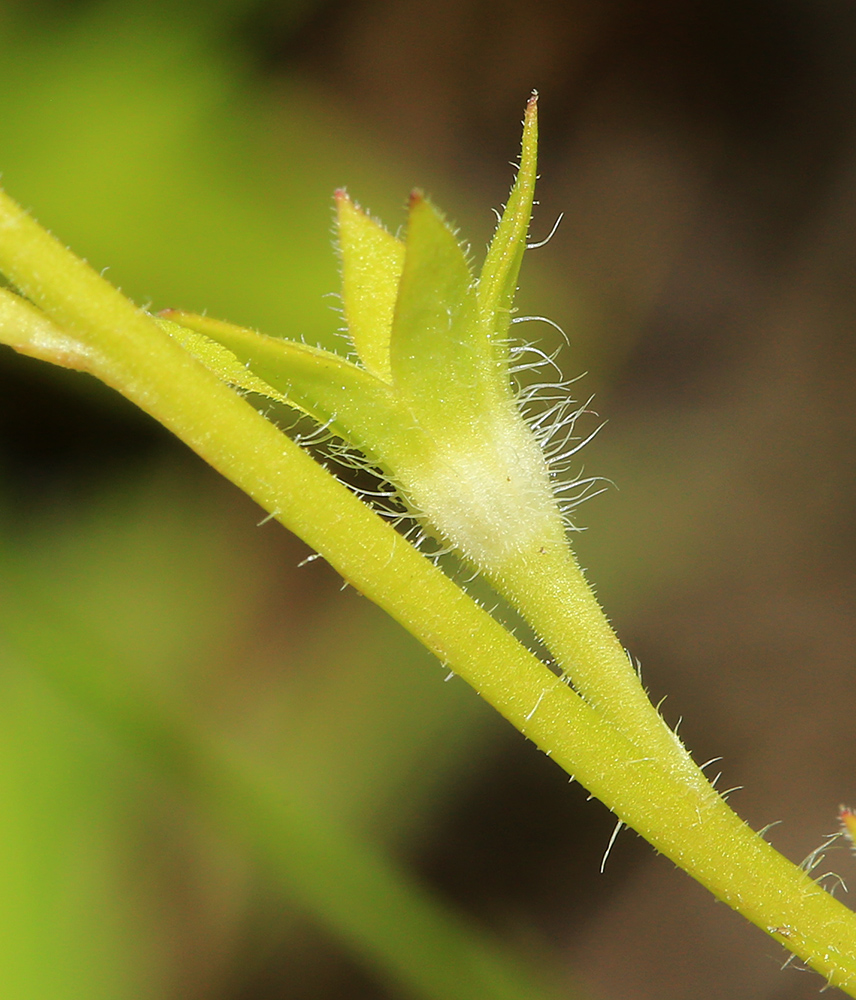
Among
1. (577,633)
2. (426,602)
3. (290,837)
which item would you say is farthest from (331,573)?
(426,602)

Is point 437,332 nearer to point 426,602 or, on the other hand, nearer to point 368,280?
point 368,280

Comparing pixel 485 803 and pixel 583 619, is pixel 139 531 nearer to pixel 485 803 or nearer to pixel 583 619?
pixel 485 803

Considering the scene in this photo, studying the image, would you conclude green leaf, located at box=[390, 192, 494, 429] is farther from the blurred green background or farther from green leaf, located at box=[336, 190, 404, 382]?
the blurred green background

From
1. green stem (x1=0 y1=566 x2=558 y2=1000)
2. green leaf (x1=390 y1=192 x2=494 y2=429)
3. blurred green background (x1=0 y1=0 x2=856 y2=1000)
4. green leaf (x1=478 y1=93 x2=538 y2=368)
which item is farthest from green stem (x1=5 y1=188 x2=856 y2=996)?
blurred green background (x1=0 y1=0 x2=856 y2=1000)

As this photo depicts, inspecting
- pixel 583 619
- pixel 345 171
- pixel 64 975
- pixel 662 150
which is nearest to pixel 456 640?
pixel 583 619

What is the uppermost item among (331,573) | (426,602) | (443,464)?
(331,573)

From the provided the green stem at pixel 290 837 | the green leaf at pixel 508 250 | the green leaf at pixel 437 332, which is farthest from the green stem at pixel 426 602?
the green stem at pixel 290 837

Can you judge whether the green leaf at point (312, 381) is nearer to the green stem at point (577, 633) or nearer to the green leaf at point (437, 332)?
the green leaf at point (437, 332)
